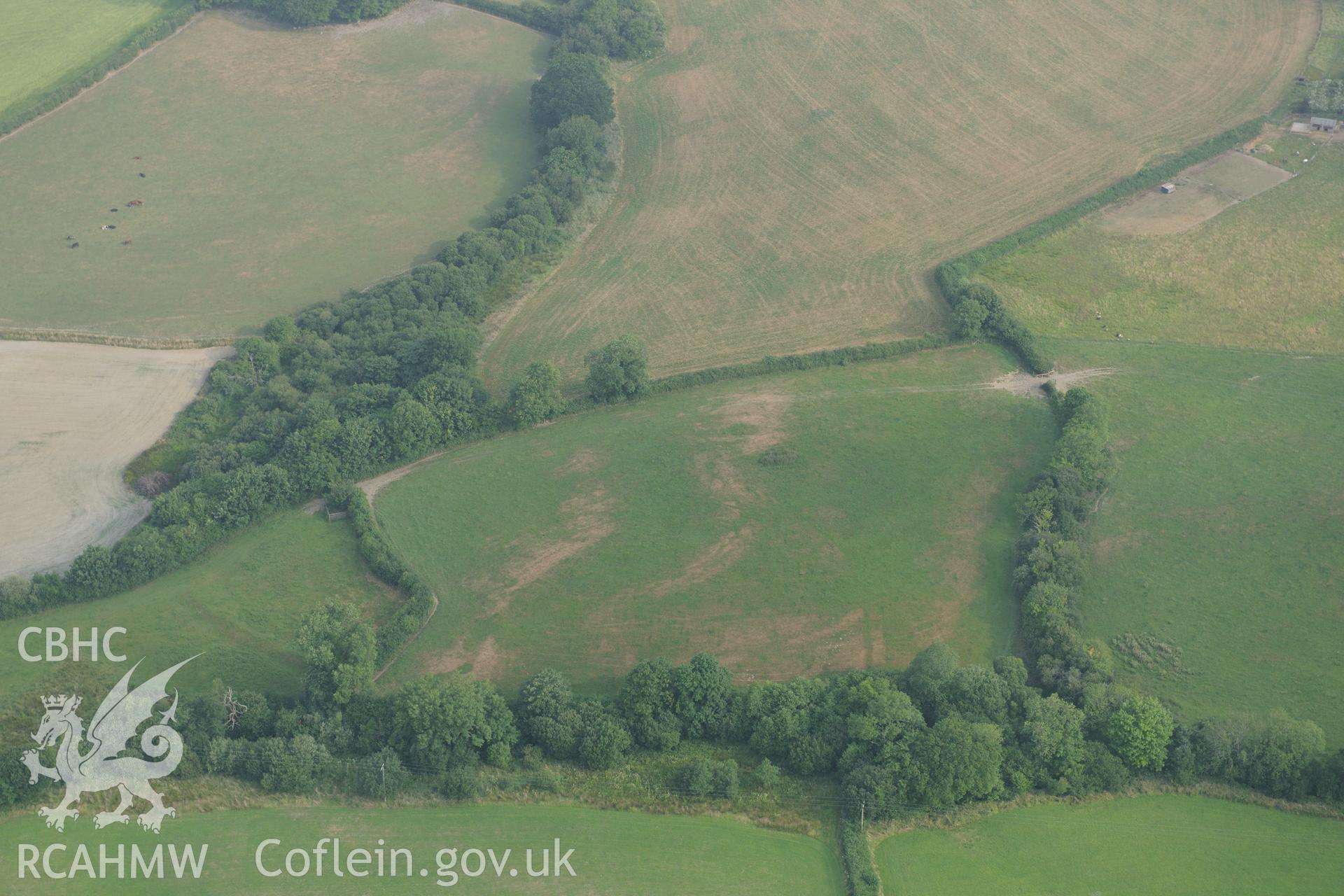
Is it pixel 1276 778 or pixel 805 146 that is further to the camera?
pixel 805 146

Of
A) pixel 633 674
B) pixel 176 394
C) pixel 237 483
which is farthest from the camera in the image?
pixel 176 394

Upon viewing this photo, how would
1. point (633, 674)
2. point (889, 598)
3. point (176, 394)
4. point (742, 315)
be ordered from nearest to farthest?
1. point (633, 674)
2. point (889, 598)
3. point (176, 394)
4. point (742, 315)

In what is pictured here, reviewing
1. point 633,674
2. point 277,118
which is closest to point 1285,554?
point 633,674

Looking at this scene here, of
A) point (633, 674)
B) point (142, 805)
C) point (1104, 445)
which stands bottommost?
point (142, 805)

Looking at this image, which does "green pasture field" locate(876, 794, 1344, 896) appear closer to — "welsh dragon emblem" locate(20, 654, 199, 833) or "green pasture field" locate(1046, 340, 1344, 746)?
"green pasture field" locate(1046, 340, 1344, 746)

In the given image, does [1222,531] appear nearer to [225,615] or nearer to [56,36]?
[225,615]

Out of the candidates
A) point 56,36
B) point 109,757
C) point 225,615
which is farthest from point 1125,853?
point 56,36

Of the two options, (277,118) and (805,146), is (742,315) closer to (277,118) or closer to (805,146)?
(805,146)
